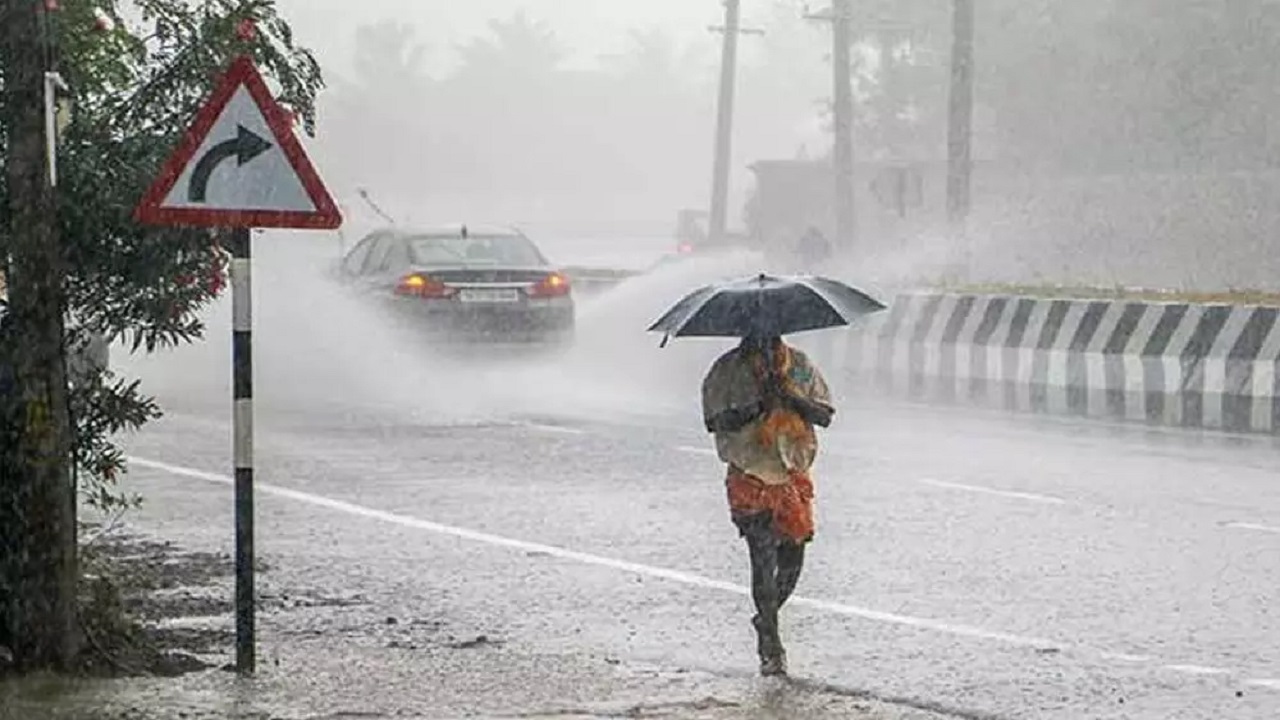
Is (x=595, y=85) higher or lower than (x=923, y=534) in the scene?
higher

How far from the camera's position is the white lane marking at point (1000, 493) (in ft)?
49.3

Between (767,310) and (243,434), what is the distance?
6.31 feet

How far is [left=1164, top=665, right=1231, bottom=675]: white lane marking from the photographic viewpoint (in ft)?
Answer: 31.3

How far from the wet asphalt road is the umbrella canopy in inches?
49.8

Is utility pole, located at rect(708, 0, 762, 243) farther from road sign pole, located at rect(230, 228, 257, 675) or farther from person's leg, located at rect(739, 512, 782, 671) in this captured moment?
road sign pole, located at rect(230, 228, 257, 675)

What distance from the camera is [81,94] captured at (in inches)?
404

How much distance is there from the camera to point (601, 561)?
1266 cm

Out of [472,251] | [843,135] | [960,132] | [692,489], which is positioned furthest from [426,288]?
[843,135]

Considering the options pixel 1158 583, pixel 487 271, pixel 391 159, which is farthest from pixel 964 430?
pixel 391 159

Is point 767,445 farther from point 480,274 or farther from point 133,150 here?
point 480,274

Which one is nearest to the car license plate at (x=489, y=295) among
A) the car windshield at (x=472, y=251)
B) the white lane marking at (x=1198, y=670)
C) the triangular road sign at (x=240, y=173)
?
the car windshield at (x=472, y=251)

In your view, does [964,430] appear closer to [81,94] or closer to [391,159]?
[81,94]

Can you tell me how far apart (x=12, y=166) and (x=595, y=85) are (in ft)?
340

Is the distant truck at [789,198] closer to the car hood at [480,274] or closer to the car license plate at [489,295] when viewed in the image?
the car hood at [480,274]
